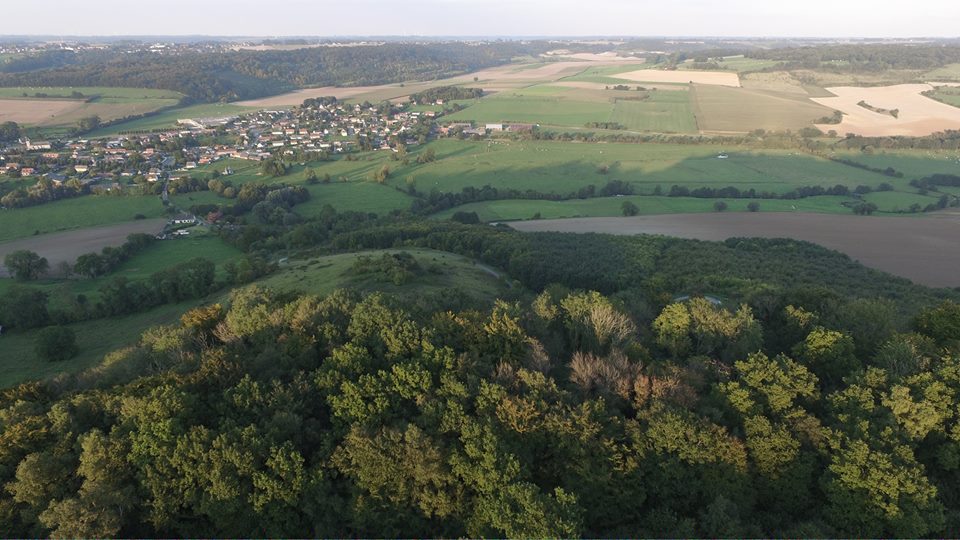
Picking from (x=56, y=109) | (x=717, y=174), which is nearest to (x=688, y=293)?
(x=717, y=174)

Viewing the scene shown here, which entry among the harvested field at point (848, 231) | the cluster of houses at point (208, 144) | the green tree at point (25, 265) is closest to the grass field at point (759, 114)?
the cluster of houses at point (208, 144)

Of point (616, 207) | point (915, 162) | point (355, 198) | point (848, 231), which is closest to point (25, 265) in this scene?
point (355, 198)

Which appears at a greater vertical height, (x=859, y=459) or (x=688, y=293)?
(x=859, y=459)

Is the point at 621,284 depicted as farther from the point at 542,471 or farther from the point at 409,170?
the point at 409,170

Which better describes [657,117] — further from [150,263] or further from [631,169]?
[150,263]

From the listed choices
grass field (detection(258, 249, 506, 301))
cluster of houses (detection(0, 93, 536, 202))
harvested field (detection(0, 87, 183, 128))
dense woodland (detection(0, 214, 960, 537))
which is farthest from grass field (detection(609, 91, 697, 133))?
harvested field (detection(0, 87, 183, 128))

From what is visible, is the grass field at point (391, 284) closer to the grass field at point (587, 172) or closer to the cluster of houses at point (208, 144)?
the grass field at point (587, 172)
